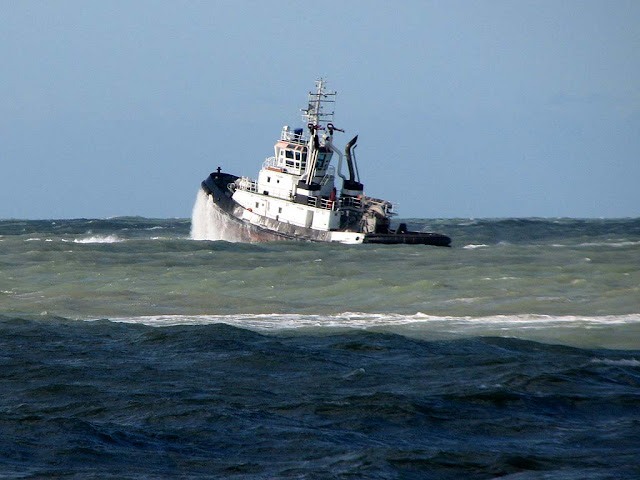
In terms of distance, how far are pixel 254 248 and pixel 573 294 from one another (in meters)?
19.1

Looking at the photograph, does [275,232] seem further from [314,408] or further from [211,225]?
[314,408]

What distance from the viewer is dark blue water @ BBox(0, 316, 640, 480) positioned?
10539mm

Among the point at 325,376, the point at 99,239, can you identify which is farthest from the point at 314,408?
the point at 99,239

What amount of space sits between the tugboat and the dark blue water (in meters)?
26.3

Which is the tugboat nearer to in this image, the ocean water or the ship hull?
the ship hull

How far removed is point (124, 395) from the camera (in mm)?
13672

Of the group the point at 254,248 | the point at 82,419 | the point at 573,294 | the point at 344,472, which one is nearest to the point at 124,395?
the point at 82,419

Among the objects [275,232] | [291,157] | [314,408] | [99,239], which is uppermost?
[291,157]

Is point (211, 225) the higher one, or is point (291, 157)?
point (291, 157)

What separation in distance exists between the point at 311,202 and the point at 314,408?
3262 centimetres

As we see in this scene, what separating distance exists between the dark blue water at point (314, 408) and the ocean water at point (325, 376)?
39 millimetres

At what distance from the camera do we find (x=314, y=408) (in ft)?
42.6

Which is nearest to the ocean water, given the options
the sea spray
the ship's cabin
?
the ship's cabin

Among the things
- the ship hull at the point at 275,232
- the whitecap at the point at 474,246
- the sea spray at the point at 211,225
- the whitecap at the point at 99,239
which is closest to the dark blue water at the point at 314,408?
the ship hull at the point at 275,232
